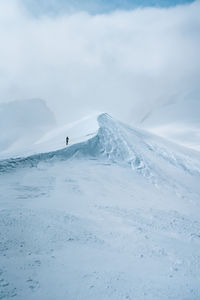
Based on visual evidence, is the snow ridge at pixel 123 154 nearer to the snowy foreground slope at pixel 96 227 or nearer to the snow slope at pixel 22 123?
the snowy foreground slope at pixel 96 227

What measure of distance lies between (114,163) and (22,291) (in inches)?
500

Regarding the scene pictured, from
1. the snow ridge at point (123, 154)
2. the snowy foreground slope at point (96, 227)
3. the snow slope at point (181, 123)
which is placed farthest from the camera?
the snow slope at point (181, 123)

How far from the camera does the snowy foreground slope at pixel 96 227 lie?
7.24 meters

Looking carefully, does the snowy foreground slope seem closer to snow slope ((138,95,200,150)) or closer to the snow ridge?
the snow ridge

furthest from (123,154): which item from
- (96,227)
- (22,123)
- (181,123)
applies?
(22,123)

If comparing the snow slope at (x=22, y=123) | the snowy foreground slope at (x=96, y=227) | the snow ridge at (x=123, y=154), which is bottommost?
the snowy foreground slope at (x=96, y=227)

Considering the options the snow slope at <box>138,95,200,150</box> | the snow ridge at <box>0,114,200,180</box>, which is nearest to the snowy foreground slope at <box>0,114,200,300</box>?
the snow ridge at <box>0,114,200,180</box>

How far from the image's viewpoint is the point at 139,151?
2117 cm

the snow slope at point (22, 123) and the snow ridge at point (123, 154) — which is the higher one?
the snow slope at point (22, 123)

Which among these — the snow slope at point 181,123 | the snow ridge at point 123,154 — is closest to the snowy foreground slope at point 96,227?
the snow ridge at point 123,154

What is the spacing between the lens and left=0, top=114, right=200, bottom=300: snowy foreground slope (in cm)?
724

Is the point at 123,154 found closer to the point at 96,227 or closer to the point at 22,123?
the point at 96,227

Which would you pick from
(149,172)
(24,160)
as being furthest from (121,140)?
(24,160)

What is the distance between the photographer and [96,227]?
1038 cm
